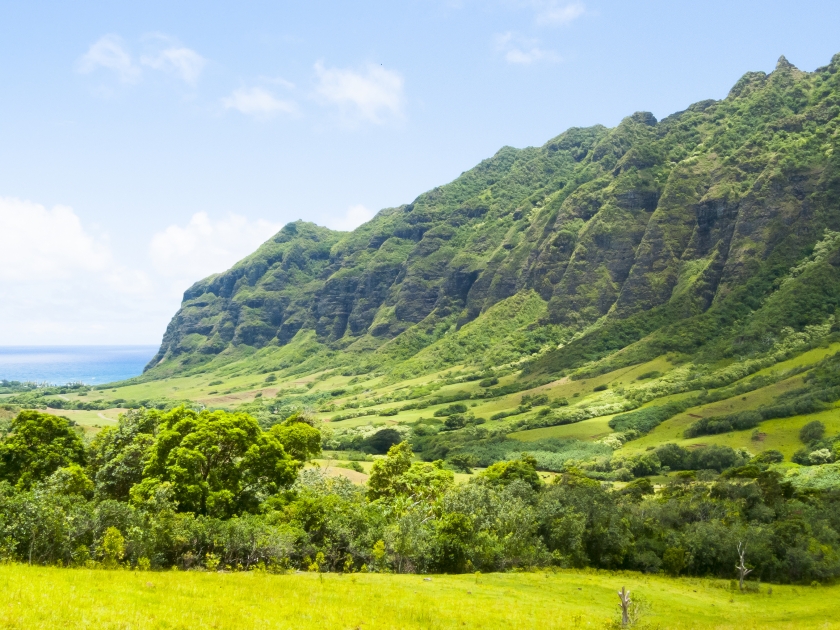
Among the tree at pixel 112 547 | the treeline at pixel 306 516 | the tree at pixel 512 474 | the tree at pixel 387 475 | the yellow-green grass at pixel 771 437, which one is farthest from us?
the yellow-green grass at pixel 771 437

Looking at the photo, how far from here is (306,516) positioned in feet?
198

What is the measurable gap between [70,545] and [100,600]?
2003 centimetres

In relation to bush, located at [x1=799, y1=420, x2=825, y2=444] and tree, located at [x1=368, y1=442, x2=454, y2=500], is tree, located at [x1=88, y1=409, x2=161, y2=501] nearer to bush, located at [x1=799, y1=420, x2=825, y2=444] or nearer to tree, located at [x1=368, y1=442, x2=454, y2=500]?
tree, located at [x1=368, y1=442, x2=454, y2=500]

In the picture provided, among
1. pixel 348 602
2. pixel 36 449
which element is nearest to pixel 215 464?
pixel 36 449

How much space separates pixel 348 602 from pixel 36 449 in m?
48.3

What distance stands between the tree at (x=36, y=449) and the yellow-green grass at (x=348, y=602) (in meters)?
35.1

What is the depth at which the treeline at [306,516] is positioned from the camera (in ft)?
162

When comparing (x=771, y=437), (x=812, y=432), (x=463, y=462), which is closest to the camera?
(x=812, y=432)

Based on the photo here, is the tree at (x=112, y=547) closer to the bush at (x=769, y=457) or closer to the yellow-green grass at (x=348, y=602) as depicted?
the yellow-green grass at (x=348, y=602)

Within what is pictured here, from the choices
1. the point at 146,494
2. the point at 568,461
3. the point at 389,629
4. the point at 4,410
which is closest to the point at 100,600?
the point at 389,629

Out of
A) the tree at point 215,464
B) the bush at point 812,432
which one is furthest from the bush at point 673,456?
the tree at point 215,464

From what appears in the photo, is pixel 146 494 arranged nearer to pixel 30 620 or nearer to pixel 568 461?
pixel 30 620

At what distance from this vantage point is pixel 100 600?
2975cm

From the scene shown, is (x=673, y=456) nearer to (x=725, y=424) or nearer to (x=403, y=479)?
(x=725, y=424)
